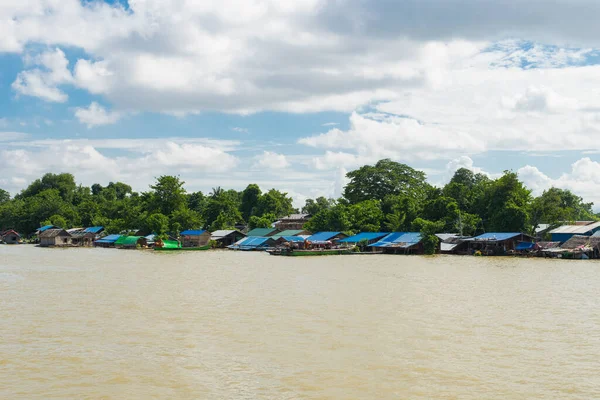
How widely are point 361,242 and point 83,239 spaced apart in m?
39.8

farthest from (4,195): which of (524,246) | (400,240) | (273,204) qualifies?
(524,246)

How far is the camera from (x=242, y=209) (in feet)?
282

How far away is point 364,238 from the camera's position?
52062 mm

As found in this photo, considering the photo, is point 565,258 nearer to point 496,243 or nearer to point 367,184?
point 496,243

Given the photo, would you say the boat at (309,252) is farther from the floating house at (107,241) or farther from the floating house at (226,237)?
the floating house at (107,241)

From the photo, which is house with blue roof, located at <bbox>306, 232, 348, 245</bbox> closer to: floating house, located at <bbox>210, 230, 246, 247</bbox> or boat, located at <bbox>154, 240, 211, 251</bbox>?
floating house, located at <bbox>210, 230, 246, 247</bbox>

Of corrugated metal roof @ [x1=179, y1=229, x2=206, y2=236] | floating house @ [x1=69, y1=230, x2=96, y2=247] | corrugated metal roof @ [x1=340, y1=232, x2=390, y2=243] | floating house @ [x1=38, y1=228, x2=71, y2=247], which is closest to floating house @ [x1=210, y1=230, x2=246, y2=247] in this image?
corrugated metal roof @ [x1=179, y1=229, x2=206, y2=236]

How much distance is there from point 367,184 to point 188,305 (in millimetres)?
56153

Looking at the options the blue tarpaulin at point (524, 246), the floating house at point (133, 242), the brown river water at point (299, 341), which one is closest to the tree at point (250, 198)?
the floating house at point (133, 242)

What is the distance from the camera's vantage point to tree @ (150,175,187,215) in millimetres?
69500

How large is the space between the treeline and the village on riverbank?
1812mm

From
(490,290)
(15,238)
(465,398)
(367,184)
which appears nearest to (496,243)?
(490,290)

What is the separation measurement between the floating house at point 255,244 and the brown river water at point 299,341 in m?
32.0

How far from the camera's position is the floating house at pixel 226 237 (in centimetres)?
6050
